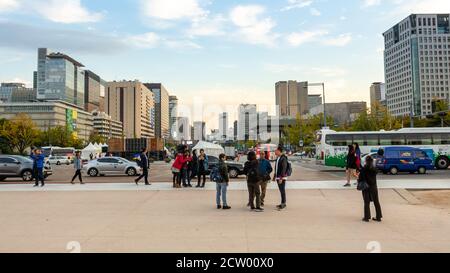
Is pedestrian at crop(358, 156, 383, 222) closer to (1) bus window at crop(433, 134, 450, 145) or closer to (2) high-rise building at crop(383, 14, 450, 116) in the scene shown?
(1) bus window at crop(433, 134, 450, 145)

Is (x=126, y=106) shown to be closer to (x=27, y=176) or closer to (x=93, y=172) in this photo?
(x=93, y=172)

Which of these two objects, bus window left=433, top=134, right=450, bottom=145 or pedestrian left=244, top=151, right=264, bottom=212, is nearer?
pedestrian left=244, top=151, right=264, bottom=212

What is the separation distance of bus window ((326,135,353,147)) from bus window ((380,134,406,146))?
8.46ft

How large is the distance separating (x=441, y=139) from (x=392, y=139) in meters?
3.72

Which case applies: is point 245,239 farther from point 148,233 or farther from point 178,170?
point 178,170

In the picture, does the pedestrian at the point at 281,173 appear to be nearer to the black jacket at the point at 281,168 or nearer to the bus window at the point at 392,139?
the black jacket at the point at 281,168

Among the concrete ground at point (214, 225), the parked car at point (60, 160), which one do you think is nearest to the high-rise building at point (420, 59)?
the parked car at point (60, 160)

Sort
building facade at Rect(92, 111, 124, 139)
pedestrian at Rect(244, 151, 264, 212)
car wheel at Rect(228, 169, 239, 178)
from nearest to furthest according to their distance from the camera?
1. pedestrian at Rect(244, 151, 264, 212)
2. car wheel at Rect(228, 169, 239, 178)
3. building facade at Rect(92, 111, 124, 139)

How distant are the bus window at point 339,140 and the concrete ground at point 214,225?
54.7 ft

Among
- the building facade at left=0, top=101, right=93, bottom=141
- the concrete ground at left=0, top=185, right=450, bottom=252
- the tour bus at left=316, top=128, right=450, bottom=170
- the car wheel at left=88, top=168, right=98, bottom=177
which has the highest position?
the building facade at left=0, top=101, right=93, bottom=141

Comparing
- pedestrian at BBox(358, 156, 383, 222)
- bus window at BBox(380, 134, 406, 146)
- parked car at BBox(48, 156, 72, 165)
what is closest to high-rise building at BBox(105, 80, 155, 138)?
parked car at BBox(48, 156, 72, 165)

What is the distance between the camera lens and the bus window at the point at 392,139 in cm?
3038

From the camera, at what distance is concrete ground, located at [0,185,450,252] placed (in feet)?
22.4
